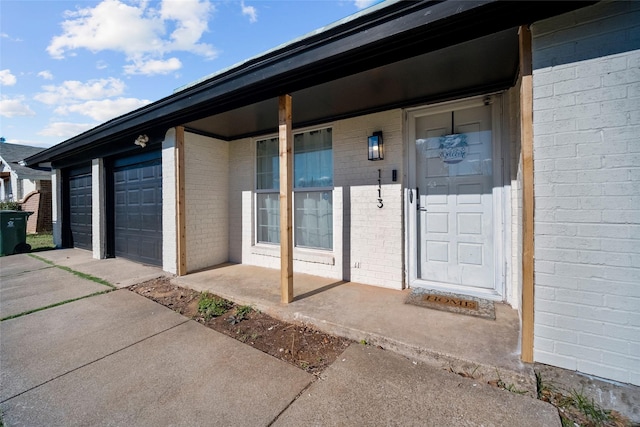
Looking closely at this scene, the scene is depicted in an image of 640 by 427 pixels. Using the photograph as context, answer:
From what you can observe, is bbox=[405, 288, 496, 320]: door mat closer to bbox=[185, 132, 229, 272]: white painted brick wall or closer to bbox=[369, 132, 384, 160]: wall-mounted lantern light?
bbox=[369, 132, 384, 160]: wall-mounted lantern light

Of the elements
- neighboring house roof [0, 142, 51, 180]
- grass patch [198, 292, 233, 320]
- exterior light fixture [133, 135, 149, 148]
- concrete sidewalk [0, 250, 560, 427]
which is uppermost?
neighboring house roof [0, 142, 51, 180]

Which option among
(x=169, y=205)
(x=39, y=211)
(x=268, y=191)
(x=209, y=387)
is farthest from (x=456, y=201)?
(x=39, y=211)

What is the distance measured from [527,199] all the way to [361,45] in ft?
5.84

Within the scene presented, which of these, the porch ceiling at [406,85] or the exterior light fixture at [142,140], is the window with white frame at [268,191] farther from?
the exterior light fixture at [142,140]

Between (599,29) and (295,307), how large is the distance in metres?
3.38

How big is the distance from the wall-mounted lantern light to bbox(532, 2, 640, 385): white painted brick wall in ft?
6.22

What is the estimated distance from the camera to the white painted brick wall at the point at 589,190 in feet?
5.56

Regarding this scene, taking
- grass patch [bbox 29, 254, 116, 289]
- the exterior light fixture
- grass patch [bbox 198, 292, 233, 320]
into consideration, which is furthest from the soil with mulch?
the exterior light fixture

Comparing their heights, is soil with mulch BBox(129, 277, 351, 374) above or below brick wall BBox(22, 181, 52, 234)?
below

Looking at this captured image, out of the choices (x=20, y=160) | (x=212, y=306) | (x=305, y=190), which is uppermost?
(x=20, y=160)

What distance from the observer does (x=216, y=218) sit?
16.8 feet

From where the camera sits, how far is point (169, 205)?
463 centimetres

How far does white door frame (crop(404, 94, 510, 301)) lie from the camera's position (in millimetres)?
3135

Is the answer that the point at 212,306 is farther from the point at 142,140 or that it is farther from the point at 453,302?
the point at 142,140
